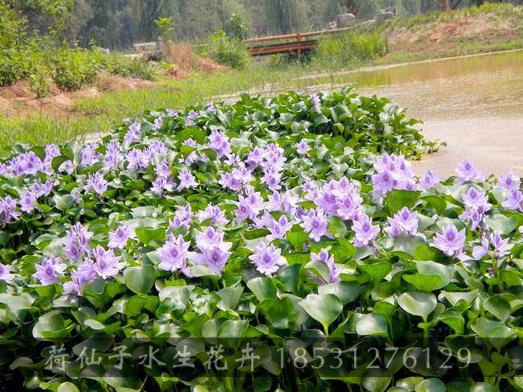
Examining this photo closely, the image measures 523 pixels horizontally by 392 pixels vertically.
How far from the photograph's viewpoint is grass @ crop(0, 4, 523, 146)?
23.7 ft

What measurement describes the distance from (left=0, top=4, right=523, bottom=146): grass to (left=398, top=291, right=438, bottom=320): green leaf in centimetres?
484

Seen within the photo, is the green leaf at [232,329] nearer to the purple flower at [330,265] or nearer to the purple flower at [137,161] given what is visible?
the purple flower at [330,265]

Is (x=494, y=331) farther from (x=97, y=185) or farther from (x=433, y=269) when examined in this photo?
(x=97, y=185)

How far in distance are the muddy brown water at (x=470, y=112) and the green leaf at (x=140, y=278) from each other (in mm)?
2723

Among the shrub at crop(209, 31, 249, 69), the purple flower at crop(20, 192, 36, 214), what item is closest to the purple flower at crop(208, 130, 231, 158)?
the purple flower at crop(20, 192, 36, 214)

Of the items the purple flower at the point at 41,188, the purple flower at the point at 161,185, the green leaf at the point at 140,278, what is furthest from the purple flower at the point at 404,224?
the purple flower at the point at 41,188

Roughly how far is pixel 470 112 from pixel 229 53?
1609 cm

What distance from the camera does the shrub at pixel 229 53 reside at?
2216cm

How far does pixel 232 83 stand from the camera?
47.3 ft

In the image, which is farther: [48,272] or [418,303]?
[48,272]

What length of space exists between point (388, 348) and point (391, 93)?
379 inches

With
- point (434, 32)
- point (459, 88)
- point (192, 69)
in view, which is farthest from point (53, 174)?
point (434, 32)

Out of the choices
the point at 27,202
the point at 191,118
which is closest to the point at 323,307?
the point at 27,202

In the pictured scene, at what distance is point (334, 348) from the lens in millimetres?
1518
